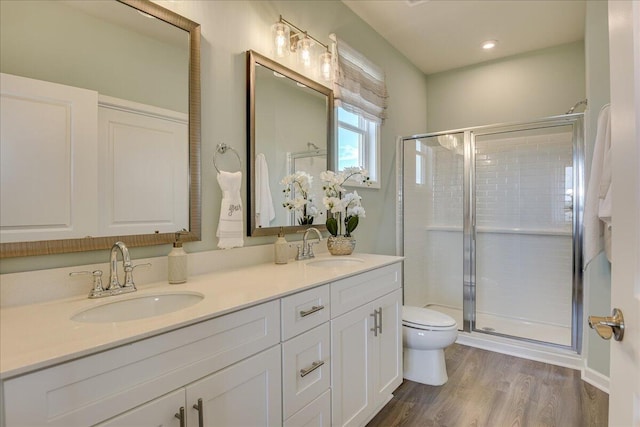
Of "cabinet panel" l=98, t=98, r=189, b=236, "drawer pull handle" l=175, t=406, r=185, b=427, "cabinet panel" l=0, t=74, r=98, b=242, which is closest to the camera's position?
"drawer pull handle" l=175, t=406, r=185, b=427

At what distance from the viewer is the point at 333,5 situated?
2451mm

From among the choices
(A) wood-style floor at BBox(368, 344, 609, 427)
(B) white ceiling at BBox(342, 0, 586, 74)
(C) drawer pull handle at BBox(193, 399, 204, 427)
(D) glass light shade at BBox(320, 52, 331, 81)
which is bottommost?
(A) wood-style floor at BBox(368, 344, 609, 427)

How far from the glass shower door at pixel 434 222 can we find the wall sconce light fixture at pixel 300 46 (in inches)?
53.4

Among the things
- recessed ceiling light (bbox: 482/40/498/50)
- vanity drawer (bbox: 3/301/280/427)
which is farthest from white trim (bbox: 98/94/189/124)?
recessed ceiling light (bbox: 482/40/498/50)

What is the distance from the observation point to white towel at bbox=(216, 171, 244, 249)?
63.8 inches

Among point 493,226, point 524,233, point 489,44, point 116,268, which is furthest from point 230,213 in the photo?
point 489,44

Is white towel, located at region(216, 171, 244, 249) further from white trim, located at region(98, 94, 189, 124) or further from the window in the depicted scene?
the window

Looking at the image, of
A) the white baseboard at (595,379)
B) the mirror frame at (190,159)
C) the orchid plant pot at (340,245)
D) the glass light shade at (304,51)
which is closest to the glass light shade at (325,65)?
the glass light shade at (304,51)

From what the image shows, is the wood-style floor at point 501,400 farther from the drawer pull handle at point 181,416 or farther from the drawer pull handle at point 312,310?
the drawer pull handle at point 181,416

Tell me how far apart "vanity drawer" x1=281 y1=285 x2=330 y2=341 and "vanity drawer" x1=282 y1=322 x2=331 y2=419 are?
3 cm

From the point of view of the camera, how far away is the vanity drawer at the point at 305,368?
4.12ft

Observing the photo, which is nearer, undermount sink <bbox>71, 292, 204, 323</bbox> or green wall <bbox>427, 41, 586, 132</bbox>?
undermount sink <bbox>71, 292, 204, 323</bbox>

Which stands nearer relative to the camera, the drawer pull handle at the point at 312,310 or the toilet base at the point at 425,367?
the drawer pull handle at the point at 312,310

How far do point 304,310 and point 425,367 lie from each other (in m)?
1.39
